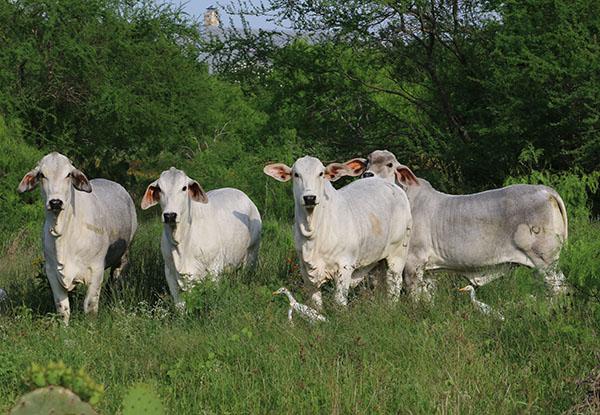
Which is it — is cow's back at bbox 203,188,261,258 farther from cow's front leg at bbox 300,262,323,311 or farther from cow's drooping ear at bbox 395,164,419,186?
cow's drooping ear at bbox 395,164,419,186

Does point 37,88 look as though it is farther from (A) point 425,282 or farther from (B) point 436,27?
(A) point 425,282

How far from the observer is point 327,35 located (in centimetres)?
1850

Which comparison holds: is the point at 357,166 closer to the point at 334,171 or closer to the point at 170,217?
the point at 334,171

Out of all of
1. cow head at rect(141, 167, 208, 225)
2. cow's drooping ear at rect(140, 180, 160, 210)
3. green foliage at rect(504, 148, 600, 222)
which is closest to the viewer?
cow head at rect(141, 167, 208, 225)

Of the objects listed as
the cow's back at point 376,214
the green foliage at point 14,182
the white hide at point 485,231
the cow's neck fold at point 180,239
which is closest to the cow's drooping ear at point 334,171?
the cow's back at point 376,214

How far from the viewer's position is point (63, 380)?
Result: 4129mm

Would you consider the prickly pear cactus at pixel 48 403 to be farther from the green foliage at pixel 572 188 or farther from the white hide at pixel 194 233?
the green foliage at pixel 572 188

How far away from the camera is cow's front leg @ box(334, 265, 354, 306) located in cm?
903

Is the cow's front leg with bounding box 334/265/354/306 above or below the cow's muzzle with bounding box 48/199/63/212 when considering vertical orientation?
below

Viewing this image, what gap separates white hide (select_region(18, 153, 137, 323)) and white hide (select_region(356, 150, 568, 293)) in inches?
112

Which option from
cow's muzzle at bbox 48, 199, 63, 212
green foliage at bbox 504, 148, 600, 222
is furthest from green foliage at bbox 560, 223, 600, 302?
cow's muzzle at bbox 48, 199, 63, 212

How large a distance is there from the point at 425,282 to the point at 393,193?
3.64ft

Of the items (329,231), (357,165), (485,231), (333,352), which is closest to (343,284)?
(329,231)

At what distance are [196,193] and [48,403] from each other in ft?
20.0
